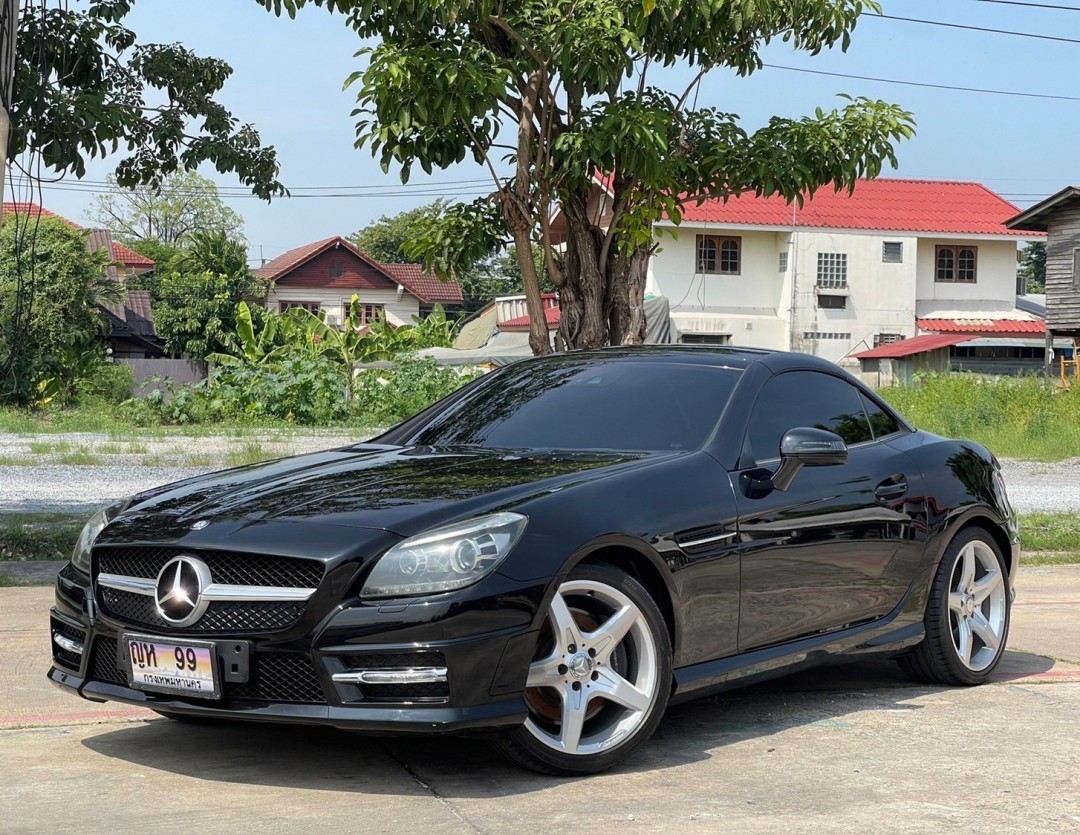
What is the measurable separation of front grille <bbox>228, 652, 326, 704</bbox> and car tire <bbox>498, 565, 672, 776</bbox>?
0.63 meters

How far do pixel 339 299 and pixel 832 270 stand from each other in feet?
99.1

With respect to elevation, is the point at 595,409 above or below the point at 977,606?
above

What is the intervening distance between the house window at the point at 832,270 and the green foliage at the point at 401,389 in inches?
800

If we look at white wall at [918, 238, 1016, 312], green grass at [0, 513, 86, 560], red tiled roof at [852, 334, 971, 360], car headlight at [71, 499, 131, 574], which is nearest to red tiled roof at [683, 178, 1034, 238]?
white wall at [918, 238, 1016, 312]

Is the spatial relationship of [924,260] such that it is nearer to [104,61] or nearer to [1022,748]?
[104,61]

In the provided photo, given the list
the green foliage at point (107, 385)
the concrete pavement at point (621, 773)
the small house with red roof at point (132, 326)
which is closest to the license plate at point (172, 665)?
the concrete pavement at point (621, 773)

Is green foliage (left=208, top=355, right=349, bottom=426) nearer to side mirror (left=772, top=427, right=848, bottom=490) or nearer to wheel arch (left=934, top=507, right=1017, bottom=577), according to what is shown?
wheel arch (left=934, top=507, right=1017, bottom=577)

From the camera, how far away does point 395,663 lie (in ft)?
14.3

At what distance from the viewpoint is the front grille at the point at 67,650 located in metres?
4.94

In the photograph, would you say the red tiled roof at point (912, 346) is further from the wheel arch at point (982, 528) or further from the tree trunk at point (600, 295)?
the wheel arch at point (982, 528)

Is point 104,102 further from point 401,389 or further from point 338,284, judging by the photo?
point 338,284

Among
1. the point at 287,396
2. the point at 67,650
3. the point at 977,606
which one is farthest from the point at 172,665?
the point at 287,396

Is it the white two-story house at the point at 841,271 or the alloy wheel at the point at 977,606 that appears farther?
the white two-story house at the point at 841,271

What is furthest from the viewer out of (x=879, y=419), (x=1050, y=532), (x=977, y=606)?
(x=1050, y=532)
